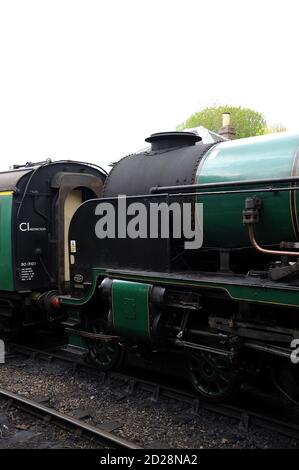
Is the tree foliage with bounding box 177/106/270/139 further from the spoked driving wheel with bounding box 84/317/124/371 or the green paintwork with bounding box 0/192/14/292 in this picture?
the spoked driving wheel with bounding box 84/317/124/371

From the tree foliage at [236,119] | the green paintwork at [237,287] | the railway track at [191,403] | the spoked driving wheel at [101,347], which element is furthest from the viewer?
the tree foliage at [236,119]

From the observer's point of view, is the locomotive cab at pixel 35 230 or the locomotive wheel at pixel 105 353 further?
the locomotive cab at pixel 35 230

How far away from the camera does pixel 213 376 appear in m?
4.91

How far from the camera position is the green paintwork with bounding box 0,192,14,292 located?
7.20 metres

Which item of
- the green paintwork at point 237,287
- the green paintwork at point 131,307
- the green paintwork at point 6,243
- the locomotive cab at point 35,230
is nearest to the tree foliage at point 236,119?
the locomotive cab at point 35,230

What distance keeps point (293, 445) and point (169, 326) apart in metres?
1.65

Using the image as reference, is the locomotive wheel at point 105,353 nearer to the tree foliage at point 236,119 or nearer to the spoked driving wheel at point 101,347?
the spoked driving wheel at point 101,347

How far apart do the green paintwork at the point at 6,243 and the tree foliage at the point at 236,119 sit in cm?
3494

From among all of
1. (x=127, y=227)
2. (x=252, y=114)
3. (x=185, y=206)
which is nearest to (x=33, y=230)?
(x=127, y=227)

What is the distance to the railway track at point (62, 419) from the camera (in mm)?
4340

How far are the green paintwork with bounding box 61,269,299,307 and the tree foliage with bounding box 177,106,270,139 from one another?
36900 mm

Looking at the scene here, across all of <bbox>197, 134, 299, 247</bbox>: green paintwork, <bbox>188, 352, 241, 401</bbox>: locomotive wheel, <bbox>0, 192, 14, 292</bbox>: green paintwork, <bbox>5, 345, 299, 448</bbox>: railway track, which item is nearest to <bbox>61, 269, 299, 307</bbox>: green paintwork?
<bbox>197, 134, 299, 247</bbox>: green paintwork

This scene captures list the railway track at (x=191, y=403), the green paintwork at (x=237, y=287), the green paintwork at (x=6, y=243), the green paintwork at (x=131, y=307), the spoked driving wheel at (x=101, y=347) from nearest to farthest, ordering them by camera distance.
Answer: the green paintwork at (x=237, y=287) → the railway track at (x=191, y=403) → the green paintwork at (x=131, y=307) → the spoked driving wheel at (x=101, y=347) → the green paintwork at (x=6, y=243)
